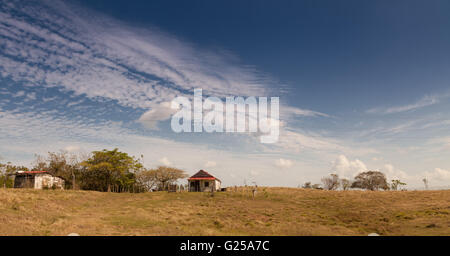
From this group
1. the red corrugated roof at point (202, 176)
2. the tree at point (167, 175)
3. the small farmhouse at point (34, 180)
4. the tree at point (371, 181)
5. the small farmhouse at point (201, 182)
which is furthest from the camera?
the tree at point (371, 181)

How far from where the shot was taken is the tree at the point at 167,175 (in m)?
64.6

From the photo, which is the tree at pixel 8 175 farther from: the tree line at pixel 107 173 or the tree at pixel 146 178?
the tree at pixel 146 178

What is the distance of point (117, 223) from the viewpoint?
70.5 feet

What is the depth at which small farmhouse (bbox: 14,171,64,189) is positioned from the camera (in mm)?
51600

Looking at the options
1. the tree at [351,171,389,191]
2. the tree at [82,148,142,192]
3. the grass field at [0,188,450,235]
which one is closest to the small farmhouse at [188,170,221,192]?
the tree at [82,148,142,192]

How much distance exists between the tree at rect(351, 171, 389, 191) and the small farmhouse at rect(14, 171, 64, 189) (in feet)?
→ 277

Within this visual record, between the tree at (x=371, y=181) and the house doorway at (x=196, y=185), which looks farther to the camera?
the tree at (x=371, y=181)

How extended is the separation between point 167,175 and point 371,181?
6245cm

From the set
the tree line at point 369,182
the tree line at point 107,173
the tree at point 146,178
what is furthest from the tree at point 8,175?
the tree line at point 369,182

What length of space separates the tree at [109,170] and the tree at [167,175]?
5183 millimetres

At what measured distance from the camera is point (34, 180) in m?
51.5

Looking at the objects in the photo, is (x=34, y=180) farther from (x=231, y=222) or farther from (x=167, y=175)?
(x=231, y=222)
